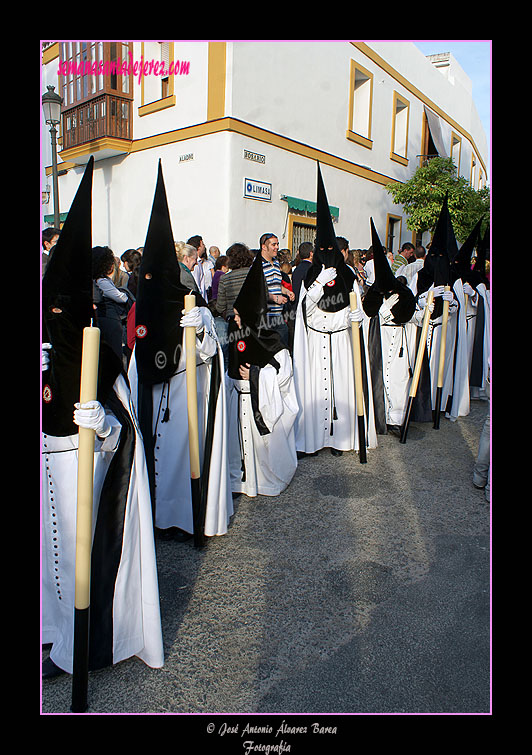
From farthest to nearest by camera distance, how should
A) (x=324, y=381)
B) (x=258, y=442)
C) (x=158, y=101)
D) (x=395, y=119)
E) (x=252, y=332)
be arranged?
(x=395, y=119), (x=158, y=101), (x=324, y=381), (x=258, y=442), (x=252, y=332)

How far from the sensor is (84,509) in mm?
2279

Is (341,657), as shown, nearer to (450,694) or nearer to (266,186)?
(450,694)

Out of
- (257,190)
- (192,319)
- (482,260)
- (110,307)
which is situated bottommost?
(192,319)

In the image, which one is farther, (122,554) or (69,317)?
(122,554)

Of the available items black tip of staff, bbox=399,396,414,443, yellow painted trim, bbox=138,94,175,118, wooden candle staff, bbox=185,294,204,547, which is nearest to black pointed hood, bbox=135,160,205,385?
wooden candle staff, bbox=185,294,204,547

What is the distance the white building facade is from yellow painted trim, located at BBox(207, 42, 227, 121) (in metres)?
0.02

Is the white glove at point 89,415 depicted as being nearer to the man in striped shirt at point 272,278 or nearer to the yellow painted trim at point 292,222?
the man in striped shirt at point 272,278

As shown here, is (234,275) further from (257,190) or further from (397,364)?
(257,190)

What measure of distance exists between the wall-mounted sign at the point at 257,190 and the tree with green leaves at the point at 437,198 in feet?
19.3

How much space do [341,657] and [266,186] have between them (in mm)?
11282

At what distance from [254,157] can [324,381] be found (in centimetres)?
785

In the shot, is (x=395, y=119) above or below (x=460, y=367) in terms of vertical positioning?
above
